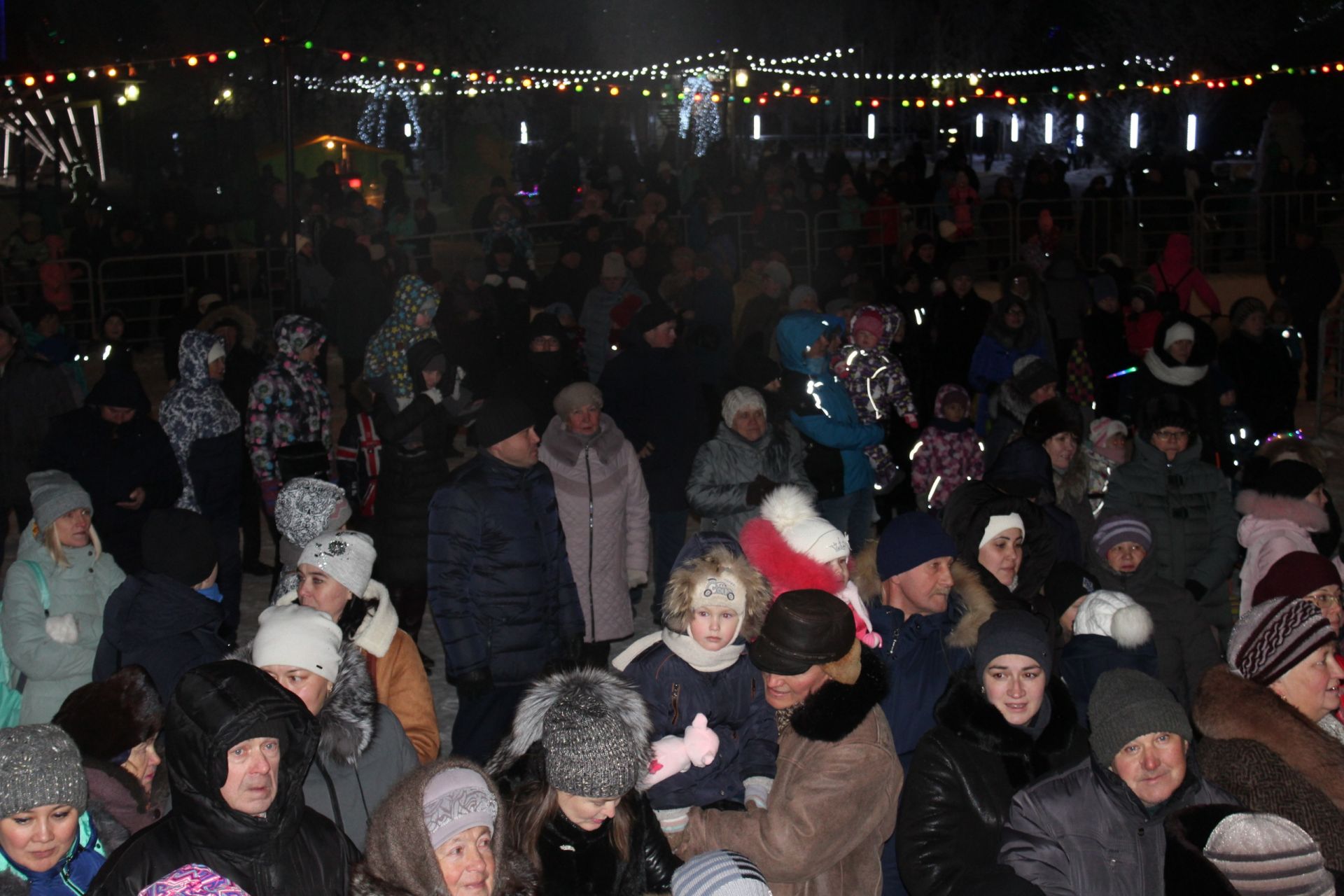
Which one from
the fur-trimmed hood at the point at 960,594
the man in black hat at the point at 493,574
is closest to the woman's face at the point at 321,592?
the man in black hat at the point at 493,574

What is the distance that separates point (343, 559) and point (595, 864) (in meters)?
1.49

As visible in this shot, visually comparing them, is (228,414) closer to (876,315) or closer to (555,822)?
(876,315)

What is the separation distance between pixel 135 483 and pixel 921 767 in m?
4.41

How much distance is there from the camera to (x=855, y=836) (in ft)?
12.0

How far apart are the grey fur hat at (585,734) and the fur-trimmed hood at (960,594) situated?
3.58ft

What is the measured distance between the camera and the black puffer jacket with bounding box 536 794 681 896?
3.35 meters

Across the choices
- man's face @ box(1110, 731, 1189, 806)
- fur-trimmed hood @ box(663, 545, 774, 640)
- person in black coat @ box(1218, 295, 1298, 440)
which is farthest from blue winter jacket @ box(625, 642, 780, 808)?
person in black coat @ box(1218, 295, 1298, 440)

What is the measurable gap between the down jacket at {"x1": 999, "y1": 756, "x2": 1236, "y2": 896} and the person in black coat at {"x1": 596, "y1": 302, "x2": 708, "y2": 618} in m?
4.05

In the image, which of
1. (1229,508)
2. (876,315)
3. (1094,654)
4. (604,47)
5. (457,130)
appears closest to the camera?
(1094,654)

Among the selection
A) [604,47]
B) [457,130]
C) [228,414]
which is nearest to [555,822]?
[228,414]

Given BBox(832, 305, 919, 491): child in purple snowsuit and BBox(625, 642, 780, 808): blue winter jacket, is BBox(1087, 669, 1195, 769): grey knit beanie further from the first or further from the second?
BBox(832, 305, 919, 491): child in purple snowsuit

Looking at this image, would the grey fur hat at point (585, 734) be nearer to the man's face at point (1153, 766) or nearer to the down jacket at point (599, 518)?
the man's face at point (1153, 766)

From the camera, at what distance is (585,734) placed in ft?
11.0

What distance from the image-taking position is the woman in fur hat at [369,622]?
14.4 ft
